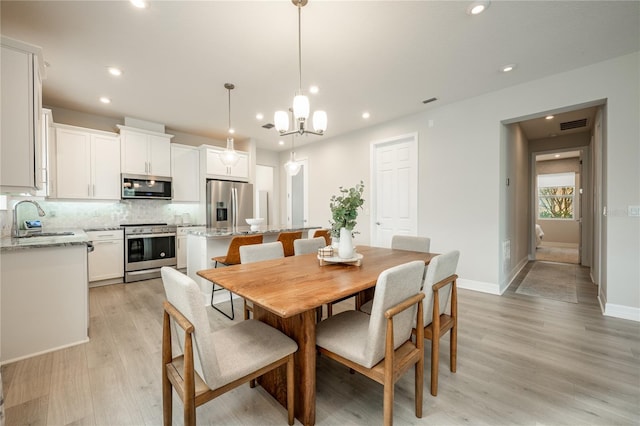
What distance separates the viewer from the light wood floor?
4.97 feet

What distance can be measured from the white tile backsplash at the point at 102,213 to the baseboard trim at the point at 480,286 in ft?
15.6

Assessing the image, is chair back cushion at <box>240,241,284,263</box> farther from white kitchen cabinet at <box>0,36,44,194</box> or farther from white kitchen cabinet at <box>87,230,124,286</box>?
white kitchen cabinet at <box>87,230,124,286</box>

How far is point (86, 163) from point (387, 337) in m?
5.07

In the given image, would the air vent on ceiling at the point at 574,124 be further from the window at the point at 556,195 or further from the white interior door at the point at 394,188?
the window at the point at 556,195

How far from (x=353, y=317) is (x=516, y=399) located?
1103 millimetres

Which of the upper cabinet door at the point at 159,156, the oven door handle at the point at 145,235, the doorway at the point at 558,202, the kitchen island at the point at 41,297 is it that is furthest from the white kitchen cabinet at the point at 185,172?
the doorway at the point at 558,202

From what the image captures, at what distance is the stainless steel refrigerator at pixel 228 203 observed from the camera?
5.20m

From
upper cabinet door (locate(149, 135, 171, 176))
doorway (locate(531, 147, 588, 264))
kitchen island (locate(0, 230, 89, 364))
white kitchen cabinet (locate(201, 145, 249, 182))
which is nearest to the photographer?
kitchen island (locate(0, 230, 89, 364))

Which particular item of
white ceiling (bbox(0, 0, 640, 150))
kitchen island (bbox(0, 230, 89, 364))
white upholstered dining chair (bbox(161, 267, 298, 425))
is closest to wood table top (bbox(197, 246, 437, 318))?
white upholstered dining chair (bbox(161, 267, 298, 425))

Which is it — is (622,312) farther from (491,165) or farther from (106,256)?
(106,256)

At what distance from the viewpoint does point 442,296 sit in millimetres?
1822

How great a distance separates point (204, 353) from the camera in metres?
1.12

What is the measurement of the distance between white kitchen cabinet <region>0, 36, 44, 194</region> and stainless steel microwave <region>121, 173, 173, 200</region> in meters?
2.48

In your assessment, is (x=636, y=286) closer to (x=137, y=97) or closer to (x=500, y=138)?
(x=500, y=138)
